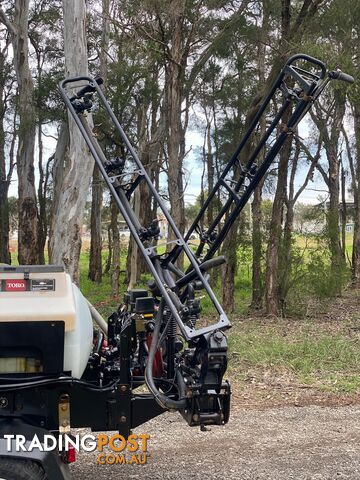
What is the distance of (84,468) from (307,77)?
11.4ft

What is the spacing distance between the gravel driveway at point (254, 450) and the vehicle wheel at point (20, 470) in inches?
64.1

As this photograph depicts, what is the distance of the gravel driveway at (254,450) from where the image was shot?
4766 millimetres

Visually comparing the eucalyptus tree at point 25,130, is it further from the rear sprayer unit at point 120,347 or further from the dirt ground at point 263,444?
the rear sprayer unit at point 120,347

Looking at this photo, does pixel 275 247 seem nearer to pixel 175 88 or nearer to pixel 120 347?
pixel 175 88

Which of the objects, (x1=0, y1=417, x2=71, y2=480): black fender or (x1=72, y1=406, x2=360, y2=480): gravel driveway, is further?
(x1=72, y1=406, x2=360, y2=480): gravel driveway

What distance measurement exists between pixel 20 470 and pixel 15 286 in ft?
3.19

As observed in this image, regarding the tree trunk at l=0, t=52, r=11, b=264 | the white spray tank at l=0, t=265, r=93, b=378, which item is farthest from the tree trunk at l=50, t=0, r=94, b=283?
the tree trunk at l=0, t=52, r=11, b=264

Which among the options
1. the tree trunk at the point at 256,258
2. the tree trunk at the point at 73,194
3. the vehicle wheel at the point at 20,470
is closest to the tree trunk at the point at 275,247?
the tree trunk at the point at 256,258

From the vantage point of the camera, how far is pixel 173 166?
15859 mm

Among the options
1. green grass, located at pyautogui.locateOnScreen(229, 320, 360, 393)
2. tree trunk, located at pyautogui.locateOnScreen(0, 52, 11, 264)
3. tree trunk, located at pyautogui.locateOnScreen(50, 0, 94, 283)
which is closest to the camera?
green grass, located at pyautogui.locateOnScreen(229, 320, 360, 393)

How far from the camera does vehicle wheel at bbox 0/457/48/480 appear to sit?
308cm

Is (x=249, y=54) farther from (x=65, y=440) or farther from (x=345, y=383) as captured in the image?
(x=65, y=440)

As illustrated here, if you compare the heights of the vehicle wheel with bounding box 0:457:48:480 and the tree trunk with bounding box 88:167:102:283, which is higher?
the tree trunk with bounding box 88:167:102:283

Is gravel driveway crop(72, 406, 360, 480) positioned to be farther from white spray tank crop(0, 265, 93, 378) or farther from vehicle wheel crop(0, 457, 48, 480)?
white spray tank crop(0, 265, 93, 378)
